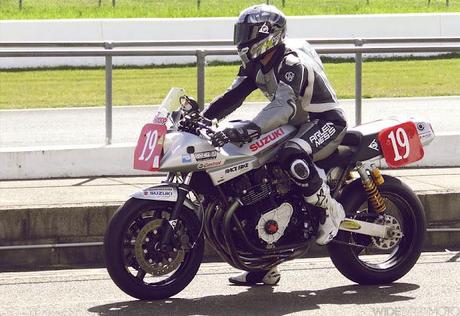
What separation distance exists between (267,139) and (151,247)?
3.21 feet

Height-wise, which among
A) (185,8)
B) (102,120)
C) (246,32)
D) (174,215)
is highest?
(185,8)

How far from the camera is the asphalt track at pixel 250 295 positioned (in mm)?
7559

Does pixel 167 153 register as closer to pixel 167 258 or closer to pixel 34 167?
pixel 167 258

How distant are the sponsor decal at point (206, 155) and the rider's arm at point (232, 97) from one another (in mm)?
682

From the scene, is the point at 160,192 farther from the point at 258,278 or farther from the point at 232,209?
the point at 258,278

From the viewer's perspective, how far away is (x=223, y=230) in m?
7.76

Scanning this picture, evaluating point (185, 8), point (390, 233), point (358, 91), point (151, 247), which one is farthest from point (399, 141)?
point (185, 8)

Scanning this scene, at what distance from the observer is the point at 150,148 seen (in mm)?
7695

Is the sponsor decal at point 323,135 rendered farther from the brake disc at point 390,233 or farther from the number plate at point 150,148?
the number plate at point 150,148

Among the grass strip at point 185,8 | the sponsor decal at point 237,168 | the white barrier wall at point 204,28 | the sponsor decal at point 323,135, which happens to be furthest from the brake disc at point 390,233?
the grass strip at point 185,8

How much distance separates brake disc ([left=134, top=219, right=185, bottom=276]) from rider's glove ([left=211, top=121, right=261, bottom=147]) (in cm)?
59

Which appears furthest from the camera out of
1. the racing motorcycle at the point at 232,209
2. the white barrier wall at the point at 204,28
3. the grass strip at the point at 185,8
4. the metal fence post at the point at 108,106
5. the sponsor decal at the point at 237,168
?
the grass strip at the point at 185,8

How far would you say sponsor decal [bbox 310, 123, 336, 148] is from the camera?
7981mm

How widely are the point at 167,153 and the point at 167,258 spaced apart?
63 centimetres
